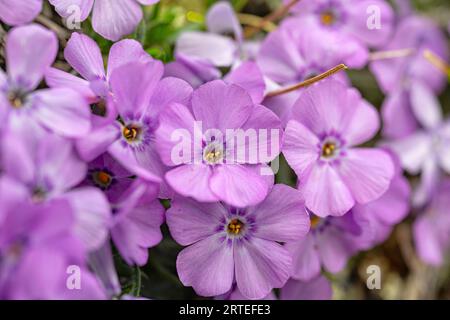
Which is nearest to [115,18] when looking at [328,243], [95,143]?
[95,143]

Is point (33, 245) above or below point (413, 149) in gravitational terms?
below

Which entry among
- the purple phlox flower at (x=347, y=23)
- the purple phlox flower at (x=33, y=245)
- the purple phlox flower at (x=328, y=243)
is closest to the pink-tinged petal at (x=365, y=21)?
the purple phlox flower at (x=347, y=23)

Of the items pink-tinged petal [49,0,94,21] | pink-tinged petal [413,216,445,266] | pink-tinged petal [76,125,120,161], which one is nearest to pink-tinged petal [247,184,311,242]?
pink-tinged petal [76,125,120,161]

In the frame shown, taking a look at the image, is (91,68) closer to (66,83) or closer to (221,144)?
(66,83)

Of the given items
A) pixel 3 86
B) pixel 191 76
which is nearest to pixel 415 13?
pixel 191 76

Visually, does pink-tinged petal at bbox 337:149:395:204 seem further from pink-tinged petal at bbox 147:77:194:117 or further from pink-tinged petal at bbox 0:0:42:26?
Answer: pink-tinged petal at bbox 0:0:42:26
